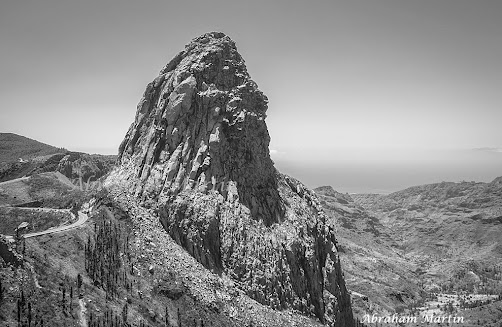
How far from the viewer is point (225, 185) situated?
8819cm

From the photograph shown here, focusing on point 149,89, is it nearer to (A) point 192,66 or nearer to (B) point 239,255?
(A) point 192,66

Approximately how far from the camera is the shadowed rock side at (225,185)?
81.8 m

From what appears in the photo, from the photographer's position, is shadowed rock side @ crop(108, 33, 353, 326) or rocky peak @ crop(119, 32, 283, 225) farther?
rocky peak @ crop(119, 32, 283, 225)

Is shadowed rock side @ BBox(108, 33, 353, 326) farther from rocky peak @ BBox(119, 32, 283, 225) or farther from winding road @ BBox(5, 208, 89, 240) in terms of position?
winding road @ BBox(5, 208, 89, 240)

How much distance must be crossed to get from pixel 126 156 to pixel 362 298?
12132 centimetres

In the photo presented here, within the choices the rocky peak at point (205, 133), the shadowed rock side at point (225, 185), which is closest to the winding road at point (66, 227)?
the shadowed rock side at point (225, 185)

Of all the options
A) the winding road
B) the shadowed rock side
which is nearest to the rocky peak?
the shadowed rock side

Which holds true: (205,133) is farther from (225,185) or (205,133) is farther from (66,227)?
(66,227)

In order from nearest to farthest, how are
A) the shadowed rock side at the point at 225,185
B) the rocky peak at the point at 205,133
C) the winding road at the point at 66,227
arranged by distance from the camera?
1. the winding road at the point at 66,227
2. the shadowed rock side at the point at 225,185
3. the rocky peak at the point at 205,133

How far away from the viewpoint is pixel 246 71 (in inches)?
4018

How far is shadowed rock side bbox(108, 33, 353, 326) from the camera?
81.8 m

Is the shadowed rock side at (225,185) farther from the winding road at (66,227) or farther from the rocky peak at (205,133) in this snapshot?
the winding road at (66,227)

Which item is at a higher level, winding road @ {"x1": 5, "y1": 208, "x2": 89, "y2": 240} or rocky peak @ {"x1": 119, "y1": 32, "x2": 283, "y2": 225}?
rocky peak @ {"x1": 119, "y1": 32, "x2": 283, "y2": 225}

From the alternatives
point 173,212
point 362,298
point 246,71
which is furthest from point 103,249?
point 362,298
